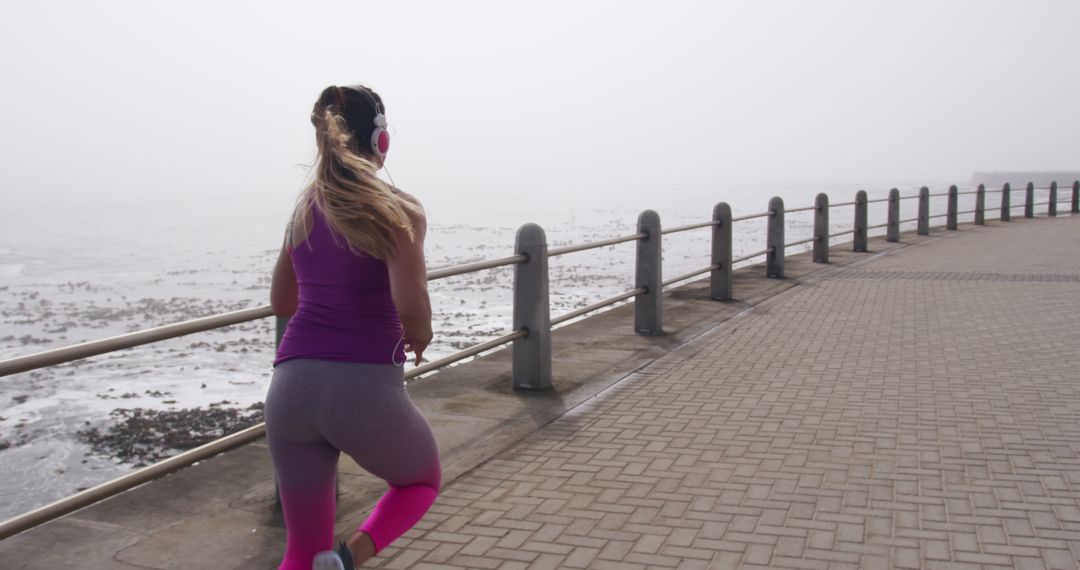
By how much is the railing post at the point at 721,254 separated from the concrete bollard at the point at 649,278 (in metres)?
2.24

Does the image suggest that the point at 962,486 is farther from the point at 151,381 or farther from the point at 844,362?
the point at 151,381

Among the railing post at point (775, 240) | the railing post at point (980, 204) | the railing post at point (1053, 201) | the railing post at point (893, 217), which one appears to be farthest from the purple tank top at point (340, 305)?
the railing post at point (1053, 201)

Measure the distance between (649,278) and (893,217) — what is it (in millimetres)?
13986

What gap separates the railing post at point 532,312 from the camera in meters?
7.16

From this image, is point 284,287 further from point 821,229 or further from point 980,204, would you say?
point 980,204

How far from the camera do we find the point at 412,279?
9.45ft

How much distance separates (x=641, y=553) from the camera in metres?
4.30

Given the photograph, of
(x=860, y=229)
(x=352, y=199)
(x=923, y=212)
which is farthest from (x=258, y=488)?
(x=923, y=212)

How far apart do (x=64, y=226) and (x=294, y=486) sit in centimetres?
11304

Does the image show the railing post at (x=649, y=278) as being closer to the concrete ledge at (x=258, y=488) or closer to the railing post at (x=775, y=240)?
the concrete ledge at (x=258, y=488)

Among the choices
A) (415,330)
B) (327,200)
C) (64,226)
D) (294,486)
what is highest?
(327,200)

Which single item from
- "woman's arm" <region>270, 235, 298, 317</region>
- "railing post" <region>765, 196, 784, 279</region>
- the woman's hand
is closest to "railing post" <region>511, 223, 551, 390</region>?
"woman's arm" <region>270, 235, 298, 317</region>

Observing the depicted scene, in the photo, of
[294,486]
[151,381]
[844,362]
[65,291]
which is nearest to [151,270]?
[65,291]

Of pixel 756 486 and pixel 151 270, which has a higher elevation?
pixel 756 486
